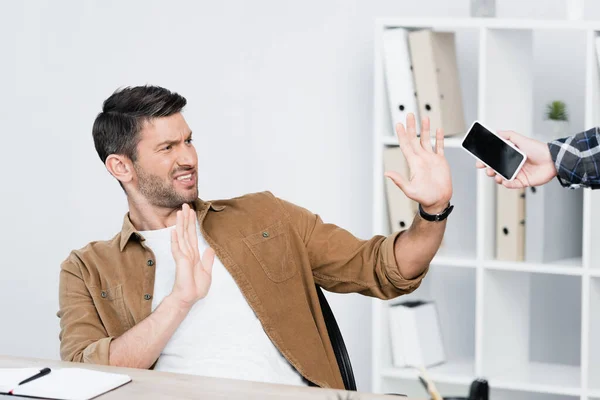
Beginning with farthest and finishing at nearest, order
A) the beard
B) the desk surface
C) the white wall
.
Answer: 1. the white wall
2. the beard
3. the desk surface

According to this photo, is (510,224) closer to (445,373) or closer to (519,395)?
(445,373)

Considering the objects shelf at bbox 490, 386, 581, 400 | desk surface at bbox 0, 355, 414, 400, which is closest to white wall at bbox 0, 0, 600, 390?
shelf at bbox 490, 386, 581, 400

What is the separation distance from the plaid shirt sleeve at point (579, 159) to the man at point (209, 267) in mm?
305

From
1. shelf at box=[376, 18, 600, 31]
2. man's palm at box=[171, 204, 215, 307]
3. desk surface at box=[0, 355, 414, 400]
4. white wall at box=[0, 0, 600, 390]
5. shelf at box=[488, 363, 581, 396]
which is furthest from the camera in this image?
white wall at box=[0, 0, 600, 390]

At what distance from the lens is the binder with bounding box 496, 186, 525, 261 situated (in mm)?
Result: 3010

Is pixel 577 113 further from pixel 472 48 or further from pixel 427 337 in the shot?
pixel 427 337

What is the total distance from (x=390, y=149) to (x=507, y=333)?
75 cm

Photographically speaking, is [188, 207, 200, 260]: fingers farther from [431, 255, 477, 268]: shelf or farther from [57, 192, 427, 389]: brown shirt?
[431, 255, 477, 268]: shelf

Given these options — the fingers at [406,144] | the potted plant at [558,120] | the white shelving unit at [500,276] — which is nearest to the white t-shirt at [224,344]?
the fingers at [406,144]

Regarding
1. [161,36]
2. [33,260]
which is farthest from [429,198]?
[33,260]

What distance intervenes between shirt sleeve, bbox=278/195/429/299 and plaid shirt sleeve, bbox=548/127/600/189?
407 millimetres

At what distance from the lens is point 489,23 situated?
2.95 meters

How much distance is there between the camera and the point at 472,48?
11.1ft

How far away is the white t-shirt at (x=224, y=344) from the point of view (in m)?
2.17
